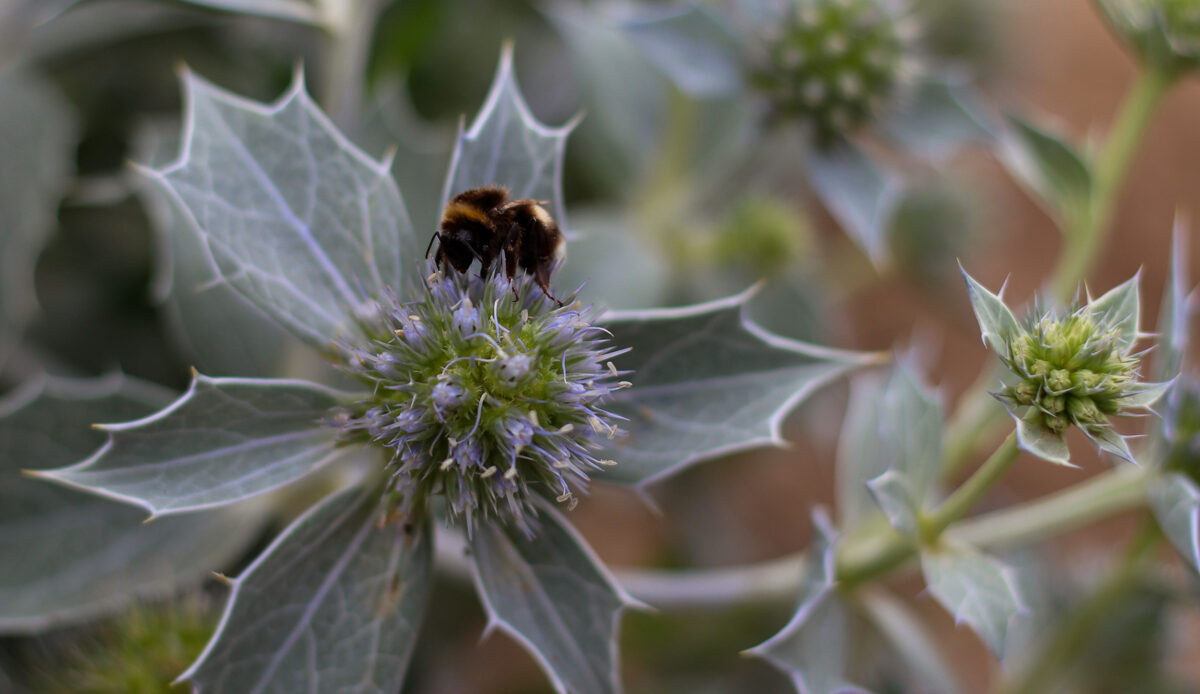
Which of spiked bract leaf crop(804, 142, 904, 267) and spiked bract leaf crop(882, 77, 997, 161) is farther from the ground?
spiked bract leaf crop(882, 77, 997, 161)

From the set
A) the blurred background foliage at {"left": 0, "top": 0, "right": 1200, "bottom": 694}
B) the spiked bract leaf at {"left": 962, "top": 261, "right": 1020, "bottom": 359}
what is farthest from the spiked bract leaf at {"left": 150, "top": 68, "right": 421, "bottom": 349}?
the spiked bract leaf at {"left": 962, "top": 261, "right": 1020, "bottom": 359}

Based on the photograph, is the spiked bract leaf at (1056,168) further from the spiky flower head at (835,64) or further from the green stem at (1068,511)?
the green stem at (1068,511)

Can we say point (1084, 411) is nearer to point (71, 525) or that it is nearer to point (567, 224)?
point (567, 224)

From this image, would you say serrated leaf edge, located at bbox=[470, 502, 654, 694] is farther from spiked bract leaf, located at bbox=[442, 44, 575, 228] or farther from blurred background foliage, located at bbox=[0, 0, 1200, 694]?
blurred background foliage, located at bbox=[0, 0, 1200, 694]

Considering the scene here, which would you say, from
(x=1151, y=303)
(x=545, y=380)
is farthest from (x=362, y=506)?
(x=1151, y=303)

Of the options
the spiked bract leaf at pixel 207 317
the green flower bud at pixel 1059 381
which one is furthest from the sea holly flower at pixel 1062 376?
the spiked bract leaf at pixel 207 317

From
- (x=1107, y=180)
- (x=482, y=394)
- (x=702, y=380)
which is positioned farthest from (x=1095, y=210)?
(x=482, y=394)
